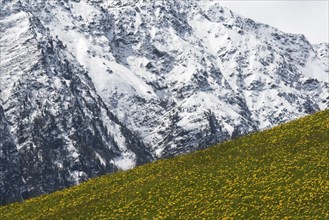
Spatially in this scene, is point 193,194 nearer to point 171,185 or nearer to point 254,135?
point 171,185

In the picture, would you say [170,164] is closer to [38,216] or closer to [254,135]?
[254,135]

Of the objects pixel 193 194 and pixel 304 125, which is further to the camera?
pixel 304 125

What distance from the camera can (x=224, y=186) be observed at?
41.6 m

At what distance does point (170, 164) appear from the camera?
51.1m

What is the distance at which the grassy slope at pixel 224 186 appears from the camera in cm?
3700

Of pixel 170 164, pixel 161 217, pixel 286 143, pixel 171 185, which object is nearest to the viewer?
pixel 161 217

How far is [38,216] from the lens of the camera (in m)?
44.9

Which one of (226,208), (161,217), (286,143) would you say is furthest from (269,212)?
(286,143)

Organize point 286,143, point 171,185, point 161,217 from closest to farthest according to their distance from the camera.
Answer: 1. point 161,217
2. point 171,185
3. point 286,143

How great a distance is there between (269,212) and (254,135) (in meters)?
18.9

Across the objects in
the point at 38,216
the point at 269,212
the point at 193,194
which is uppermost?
the point at 38,216

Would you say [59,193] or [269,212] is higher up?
[59,193]

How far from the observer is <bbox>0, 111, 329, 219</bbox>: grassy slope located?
37.0m

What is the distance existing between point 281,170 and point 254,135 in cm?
1205
